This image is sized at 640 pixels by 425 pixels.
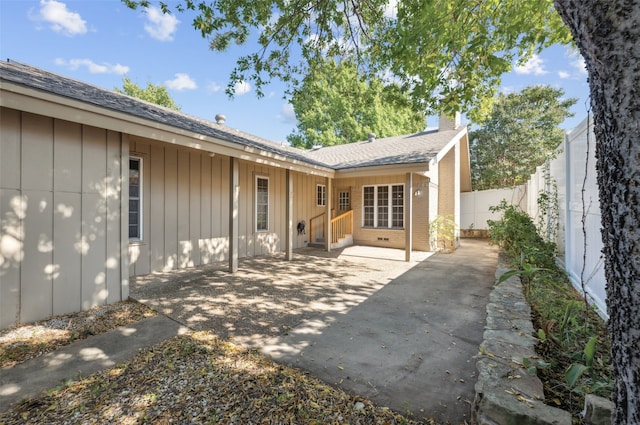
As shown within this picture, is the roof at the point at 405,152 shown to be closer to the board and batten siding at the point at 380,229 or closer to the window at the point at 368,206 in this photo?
the board and batten siding at the point at 380,229

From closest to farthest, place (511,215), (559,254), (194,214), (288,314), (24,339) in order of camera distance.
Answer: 1. (24,339)
2. (288,314)
3. (559,254)
4. (194,214)
5. (511,215)

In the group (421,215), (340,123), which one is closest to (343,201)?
(421,215)

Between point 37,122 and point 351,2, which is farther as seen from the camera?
point 351,2

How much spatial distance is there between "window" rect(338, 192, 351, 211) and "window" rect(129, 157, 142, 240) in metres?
7.94

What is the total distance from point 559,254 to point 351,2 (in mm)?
7155

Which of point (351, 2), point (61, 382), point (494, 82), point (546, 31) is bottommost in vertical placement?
point (61, 382)

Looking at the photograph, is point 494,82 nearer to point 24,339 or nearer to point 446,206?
point 446,206

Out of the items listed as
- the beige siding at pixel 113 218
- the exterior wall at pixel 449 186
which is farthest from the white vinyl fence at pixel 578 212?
the beige siding at pixel 113 218

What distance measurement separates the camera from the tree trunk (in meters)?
1.07

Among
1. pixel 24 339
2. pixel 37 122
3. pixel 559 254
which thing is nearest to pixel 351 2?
pixel 37 122

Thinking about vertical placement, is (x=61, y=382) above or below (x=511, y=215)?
below

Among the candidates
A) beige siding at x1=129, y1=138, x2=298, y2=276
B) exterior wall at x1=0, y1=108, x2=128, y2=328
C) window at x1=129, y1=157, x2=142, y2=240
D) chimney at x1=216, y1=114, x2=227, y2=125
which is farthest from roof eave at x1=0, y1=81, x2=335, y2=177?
chimney at x1=216, y1=114, x2=227, y2=125

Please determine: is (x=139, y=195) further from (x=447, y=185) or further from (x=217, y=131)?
(x=447, y=185)

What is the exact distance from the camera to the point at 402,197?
1125cm
